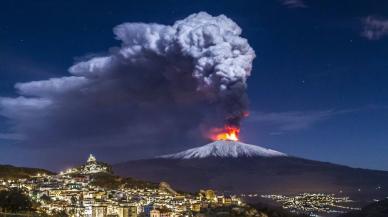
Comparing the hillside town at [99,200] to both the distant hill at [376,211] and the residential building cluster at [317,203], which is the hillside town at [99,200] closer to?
the distant hill at [376,211]

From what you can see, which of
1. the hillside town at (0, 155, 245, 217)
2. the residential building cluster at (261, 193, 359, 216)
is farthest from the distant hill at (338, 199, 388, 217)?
the residential building cluster at (261, 193, 359, 216)

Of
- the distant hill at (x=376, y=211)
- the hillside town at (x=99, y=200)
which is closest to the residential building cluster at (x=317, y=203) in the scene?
the hillside town at (x=99, y=200)

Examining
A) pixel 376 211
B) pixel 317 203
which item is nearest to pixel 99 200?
pixel 376 211

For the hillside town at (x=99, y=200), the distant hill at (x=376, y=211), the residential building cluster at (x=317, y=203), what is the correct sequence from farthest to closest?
the residential building cluster at (x=317, y=203) → the distant hill at (x=376, y=211) → the hillside town at (x=99, y=200)

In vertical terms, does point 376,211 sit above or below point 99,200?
below

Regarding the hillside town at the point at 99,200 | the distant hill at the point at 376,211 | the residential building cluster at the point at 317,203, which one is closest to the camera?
the hillside town at the point at 99,200

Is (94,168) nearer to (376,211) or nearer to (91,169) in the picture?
(91,169)

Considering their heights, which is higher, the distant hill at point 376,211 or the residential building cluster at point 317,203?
the residential building cluster at point 317,203

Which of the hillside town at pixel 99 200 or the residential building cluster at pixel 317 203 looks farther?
the residential building cluster at pixel 317 203

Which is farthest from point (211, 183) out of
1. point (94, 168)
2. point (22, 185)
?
point (22, 185)
